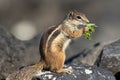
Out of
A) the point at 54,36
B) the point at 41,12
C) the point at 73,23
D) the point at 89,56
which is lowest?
the point at 89,56

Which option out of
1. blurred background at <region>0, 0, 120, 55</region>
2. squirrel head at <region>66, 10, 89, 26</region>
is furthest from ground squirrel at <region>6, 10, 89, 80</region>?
blurred background at <region>0, 0, 120, 55</region>

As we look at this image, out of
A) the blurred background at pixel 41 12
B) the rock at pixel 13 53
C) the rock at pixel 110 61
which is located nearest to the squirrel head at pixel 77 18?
the rock at pixel 110 61

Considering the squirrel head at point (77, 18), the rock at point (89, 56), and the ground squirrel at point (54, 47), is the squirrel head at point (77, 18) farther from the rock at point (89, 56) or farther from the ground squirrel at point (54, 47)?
the rock at point (89, 56)

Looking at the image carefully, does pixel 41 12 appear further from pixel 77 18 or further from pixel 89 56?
pixel 77 18

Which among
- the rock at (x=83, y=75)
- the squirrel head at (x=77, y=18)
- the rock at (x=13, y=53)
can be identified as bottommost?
the rock at (x=83, y=75)

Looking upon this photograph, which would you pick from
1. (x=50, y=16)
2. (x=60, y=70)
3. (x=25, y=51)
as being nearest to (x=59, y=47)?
(x=60, y=70)

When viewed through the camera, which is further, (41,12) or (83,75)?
(41,12)

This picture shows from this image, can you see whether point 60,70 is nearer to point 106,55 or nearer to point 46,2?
point 106,55

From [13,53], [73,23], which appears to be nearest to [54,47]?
[73,23]

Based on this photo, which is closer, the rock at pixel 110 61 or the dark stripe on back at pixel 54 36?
the dark stripe on back at pixel 54 36
